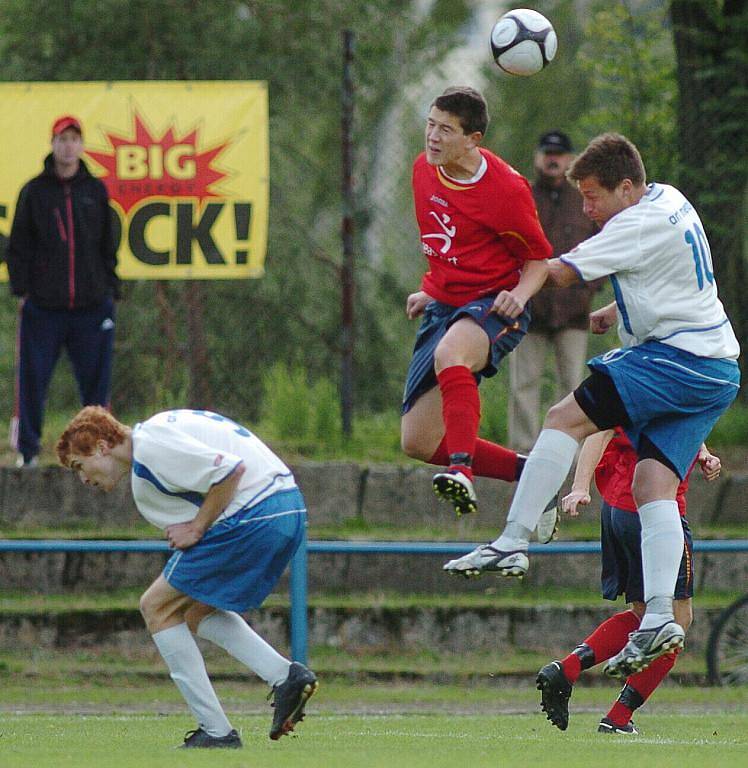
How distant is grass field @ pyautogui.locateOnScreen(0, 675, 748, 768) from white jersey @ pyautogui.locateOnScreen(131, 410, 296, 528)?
3.44 ft

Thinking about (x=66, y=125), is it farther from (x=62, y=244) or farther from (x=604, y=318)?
(x=604, y=318)

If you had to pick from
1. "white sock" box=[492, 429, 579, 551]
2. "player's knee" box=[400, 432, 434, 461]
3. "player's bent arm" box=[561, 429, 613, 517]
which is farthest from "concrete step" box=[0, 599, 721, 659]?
"white sock" box=[492, 429, 579, 551]

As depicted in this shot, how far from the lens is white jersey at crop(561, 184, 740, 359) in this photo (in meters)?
7.49

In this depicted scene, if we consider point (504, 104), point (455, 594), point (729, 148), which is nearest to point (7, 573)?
point (455, 594)

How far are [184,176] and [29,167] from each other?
1.18 metres

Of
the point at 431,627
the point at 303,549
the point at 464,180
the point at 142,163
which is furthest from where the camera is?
the point at 142,163

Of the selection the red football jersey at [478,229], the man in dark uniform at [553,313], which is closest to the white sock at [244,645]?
the red football jersey at [478,229]

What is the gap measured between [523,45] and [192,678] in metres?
3.52

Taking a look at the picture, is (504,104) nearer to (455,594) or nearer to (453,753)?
(455,594)

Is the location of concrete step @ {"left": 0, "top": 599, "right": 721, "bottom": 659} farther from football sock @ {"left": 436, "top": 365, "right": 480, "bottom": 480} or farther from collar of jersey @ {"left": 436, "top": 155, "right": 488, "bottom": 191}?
collar of jersey @ {"left": 436, "top": 155, "right": 488, "bottom": 191}

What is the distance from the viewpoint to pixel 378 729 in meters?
9.05

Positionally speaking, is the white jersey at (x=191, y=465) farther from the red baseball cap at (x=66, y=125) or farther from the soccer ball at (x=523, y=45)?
the red baseball cap at (x=66, y=125)

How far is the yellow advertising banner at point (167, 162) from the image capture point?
13.6 meters

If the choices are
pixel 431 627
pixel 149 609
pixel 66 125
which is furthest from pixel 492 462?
pixel 66 125
